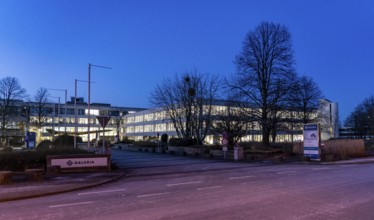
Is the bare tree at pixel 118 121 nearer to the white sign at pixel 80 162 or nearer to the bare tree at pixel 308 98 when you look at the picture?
the bare tree at pixel 308 98

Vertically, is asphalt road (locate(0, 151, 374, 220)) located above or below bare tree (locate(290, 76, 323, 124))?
below

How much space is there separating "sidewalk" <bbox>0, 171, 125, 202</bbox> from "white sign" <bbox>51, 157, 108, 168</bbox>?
6.22ft

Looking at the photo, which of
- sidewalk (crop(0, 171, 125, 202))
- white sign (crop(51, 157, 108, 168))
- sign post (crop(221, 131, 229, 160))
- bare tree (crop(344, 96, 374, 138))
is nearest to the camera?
sidewalk (crop(0, 171, 125, 202))

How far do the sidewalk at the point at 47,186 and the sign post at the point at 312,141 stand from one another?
59.0 feet

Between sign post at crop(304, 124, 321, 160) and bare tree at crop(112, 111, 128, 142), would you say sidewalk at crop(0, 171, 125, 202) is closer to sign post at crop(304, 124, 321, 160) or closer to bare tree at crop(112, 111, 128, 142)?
sign post at crop(304, 124, 321, 160)

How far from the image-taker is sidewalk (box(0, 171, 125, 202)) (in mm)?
13070

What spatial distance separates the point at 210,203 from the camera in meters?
10.6

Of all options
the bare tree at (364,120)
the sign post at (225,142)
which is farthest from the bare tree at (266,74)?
the bare tree at (364,120)

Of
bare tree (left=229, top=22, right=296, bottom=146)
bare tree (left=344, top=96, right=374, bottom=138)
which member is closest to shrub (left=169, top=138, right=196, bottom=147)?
bare tree (left=229, top=22, right=296, bottom=146)

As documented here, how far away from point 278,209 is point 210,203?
1.99m

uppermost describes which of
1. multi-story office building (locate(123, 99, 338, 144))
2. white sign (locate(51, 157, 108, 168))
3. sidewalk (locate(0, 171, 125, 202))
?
multi-story office building (locate(123, 99, 338, 144))

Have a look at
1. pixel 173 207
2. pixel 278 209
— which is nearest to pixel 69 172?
pixel 173 207

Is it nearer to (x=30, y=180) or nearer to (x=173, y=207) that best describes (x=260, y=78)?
(x=30, y=180)

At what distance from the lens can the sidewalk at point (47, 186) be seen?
515 inches
